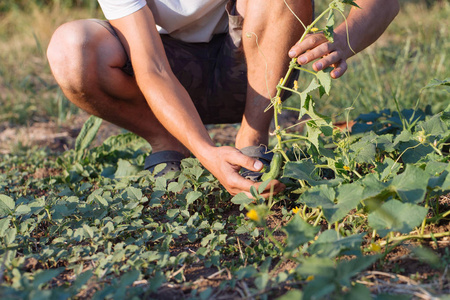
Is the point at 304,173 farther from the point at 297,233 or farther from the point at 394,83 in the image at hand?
the point at 394,83

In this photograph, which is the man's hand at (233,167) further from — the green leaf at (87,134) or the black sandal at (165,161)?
the green leaf at (87,134)

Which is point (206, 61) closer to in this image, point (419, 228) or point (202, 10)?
point (202, 10)

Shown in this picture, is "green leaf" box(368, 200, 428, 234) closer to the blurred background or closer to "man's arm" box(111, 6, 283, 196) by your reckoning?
"man's arm" box(111, 6, 283, 196)

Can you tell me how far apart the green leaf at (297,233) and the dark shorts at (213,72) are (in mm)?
1129

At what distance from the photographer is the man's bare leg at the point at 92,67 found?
210cm

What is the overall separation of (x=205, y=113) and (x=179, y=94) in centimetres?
63

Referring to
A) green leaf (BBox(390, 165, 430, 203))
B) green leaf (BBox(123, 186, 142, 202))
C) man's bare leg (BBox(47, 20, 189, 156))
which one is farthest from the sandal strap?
green leaf (BBox(390, 165, 430, 203))

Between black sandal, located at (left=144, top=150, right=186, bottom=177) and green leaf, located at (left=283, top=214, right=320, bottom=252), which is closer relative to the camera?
green leaf, located at (left=283, top=214, right=320, bottom=252)

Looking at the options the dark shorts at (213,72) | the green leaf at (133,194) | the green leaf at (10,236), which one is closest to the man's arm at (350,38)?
the dark shorts at (213,72)

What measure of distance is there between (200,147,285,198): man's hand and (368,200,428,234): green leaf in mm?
386

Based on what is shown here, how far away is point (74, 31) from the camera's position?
2.11 meters

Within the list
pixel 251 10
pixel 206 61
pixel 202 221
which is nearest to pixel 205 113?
pixel 206 61

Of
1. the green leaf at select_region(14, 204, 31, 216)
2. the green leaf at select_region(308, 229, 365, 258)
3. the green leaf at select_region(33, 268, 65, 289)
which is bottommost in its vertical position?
the green leaf at select_region(308, 229, 365, 258)

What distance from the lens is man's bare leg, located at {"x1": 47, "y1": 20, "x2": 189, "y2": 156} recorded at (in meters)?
2.10
